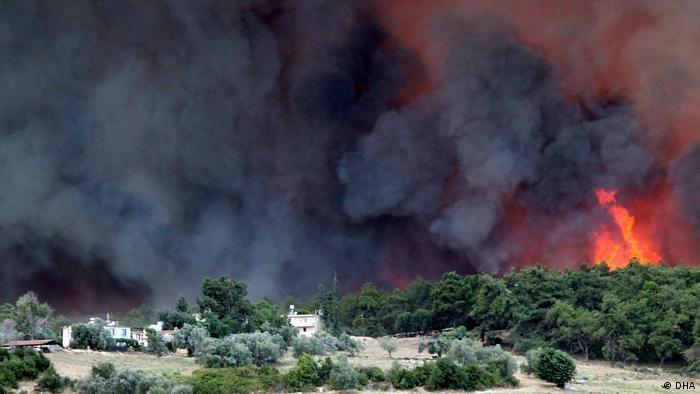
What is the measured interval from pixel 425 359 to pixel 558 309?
907cm

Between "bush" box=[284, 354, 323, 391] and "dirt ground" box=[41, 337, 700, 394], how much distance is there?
3164 millimetres

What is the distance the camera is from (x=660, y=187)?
70188 mm

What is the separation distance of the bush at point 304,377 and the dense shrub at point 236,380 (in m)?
0.40

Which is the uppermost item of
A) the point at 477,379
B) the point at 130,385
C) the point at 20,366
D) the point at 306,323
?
the point at 306,323

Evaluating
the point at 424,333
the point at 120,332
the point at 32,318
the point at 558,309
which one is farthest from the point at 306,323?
the point at 32,318

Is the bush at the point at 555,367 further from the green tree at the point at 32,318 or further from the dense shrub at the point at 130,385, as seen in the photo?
the green tree at the point at 32,318

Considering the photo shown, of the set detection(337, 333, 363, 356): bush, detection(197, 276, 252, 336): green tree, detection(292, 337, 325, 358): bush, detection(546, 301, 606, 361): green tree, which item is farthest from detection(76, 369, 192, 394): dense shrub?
detection(546, 301, 606, 361): green tree

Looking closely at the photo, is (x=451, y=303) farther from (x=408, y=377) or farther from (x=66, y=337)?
(x=66, y=337)

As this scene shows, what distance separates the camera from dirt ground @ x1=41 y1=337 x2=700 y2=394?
46344 mm

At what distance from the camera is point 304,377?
4572 centimetres

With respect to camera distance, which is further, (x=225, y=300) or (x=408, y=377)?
(x=225, y=300)

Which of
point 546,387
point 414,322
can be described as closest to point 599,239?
point 414,322

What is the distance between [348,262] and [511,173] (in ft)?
44.4

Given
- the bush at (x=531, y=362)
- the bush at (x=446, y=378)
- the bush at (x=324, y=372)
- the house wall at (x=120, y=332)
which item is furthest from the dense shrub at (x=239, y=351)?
the bush at (x=531, y=362)
